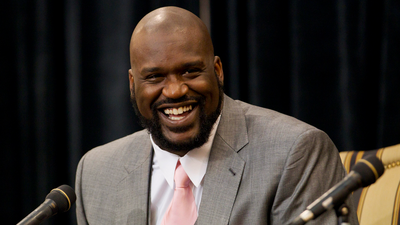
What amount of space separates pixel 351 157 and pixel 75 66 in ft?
5.79

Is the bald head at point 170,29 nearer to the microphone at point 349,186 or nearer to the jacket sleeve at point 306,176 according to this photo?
the jacket sleeve at point 306,176

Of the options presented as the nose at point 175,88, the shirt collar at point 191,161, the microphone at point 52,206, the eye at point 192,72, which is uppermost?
the eye at point 192,72

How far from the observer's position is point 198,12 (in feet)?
8.89

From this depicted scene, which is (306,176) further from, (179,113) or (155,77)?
(155,77)

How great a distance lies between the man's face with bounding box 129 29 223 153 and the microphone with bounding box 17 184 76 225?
0.51 meters

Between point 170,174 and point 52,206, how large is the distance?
0.63 metres

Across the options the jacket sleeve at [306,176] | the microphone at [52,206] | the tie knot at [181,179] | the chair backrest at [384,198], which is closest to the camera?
the microphone at [52,206]

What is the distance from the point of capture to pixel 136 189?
189 cm

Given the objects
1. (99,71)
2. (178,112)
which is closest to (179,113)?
(178,112)

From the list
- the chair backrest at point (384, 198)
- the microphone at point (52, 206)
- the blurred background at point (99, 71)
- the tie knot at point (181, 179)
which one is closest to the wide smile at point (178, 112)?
the tie knot at point (181, 179)

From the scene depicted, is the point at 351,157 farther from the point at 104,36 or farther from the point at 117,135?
the point at 104,36

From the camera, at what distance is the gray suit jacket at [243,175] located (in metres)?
1.59

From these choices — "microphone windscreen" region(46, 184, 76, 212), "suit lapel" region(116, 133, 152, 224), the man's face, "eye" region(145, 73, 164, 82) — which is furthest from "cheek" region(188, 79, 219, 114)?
"microphone windscreen" region(46, 184, 76, 212)

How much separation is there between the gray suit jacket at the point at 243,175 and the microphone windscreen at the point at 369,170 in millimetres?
457
